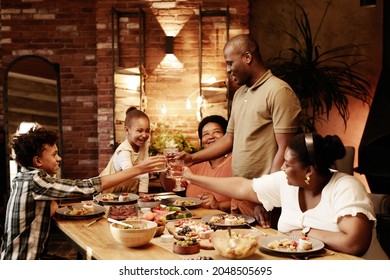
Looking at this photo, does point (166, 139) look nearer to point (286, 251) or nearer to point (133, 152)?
point (133, 152)

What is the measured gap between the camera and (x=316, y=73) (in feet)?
16.2

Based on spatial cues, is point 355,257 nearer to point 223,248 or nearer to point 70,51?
point 223,248

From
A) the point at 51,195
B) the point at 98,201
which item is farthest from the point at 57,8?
the point at 51,195

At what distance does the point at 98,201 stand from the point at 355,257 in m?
1.52

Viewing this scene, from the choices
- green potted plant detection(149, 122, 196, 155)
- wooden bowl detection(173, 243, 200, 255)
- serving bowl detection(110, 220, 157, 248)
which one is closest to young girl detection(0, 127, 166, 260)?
serving bowl detection(110, 220, 157, 248)

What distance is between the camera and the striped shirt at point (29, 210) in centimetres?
245

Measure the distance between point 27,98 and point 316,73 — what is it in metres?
2.75

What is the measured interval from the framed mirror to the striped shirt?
2812 millimetres

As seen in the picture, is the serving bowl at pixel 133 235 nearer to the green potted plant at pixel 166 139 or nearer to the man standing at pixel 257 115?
the man standing at pixel 257 115

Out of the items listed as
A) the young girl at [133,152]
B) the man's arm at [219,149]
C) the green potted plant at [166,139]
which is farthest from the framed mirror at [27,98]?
the man's arm at [219,149]

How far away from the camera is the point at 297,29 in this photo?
5.55 m

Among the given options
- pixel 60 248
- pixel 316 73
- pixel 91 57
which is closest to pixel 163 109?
pixel 91 57

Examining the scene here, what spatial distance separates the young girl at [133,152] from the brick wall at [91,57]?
1608mm
